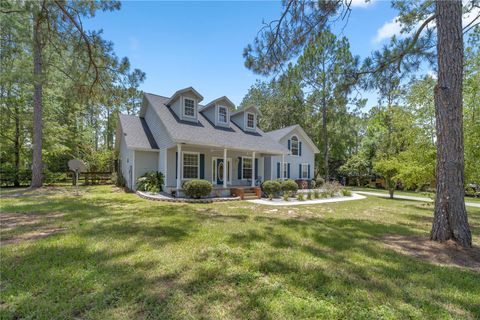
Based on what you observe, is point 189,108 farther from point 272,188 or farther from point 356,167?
point 356,167

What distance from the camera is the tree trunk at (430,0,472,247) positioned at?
16.3 feet

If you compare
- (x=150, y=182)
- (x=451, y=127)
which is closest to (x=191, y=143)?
(x=150, y=182)

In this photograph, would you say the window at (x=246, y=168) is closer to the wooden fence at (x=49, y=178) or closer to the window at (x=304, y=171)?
the window at (x=304, y=171)

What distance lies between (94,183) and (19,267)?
686 inches

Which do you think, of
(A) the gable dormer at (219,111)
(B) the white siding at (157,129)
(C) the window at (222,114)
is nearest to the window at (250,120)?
(A) the gable dormer at (219,111)

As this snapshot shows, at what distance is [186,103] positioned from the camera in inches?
583

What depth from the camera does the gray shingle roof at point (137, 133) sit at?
14.0 metres

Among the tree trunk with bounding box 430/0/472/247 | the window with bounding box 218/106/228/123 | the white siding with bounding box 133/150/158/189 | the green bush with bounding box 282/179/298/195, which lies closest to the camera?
the tree trunk with bounding box 430/0/472/247

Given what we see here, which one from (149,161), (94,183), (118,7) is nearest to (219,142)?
(149,161)

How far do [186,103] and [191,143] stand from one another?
3.96m

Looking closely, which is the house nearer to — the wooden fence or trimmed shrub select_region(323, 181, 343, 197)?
the wooden fence

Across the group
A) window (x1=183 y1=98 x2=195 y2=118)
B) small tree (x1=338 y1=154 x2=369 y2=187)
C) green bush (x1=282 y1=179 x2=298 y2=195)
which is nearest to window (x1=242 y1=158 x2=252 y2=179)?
green bush (x1=282 y1=179 x2=298 y2=195)

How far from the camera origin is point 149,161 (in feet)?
47.9

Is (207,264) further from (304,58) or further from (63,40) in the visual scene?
(63,40)
